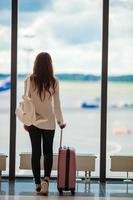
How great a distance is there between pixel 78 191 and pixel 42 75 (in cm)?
134

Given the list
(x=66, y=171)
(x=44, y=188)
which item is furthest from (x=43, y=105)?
(x=44, y=188)

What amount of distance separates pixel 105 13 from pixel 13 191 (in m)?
2.40

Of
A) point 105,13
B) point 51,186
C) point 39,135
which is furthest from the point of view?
point 105,13

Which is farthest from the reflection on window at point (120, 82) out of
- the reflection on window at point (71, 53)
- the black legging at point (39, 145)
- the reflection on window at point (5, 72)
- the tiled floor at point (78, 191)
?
the reflection on window at point (5, 72)

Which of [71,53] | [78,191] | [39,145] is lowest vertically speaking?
[78,191]

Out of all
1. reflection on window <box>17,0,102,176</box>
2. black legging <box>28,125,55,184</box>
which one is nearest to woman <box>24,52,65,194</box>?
black legging <box>28,125,55,184</box>

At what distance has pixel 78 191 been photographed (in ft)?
14.5

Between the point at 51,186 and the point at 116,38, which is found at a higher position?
the point at 116,38

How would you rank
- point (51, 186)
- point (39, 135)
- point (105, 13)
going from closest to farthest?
point (39, 135) → point (51, 186) → point (105, 13)

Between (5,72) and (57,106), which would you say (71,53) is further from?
(57,106)

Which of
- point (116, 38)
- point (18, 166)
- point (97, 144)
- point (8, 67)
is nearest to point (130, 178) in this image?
point (97, 144)

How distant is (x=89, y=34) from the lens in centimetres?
510

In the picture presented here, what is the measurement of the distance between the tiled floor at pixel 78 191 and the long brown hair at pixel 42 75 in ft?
3.32

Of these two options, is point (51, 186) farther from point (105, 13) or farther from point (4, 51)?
point (105, 13)
